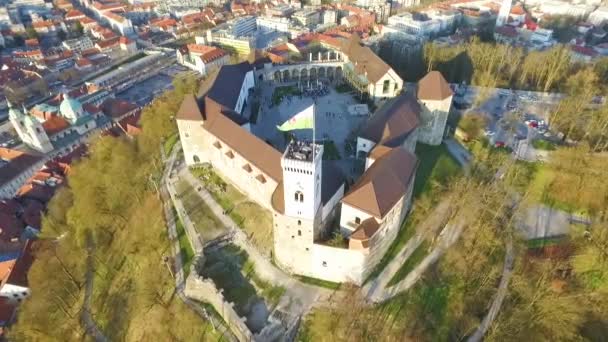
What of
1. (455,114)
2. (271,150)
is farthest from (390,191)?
(455,114)

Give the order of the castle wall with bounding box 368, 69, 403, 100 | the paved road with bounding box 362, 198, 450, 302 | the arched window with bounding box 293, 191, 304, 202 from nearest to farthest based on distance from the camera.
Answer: the arched window with bounding box 293, 191, 304, 202 → the paved road with bounding box 362, 198, 450, 302 → the castle wall with bounding box 368, 69, 403, 100

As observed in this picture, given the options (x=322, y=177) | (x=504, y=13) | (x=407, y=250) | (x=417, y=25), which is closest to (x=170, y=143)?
(x=322, y=177)

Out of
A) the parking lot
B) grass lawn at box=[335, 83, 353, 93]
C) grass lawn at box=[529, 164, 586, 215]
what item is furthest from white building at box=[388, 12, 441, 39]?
grass lawn at box=[529, 164, 586, 215]

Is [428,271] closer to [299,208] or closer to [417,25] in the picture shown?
[299,208]

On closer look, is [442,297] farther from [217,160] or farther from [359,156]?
[217,160]

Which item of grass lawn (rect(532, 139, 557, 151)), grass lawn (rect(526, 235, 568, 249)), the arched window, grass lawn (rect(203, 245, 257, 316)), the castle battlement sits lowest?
grass lawn (rect(203, 245, 257, 316))

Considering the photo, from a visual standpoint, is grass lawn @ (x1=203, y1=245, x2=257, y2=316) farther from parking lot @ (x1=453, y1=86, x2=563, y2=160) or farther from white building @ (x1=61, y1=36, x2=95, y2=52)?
white building @ (x1=61, y1=36, x2=95, y2=52)
